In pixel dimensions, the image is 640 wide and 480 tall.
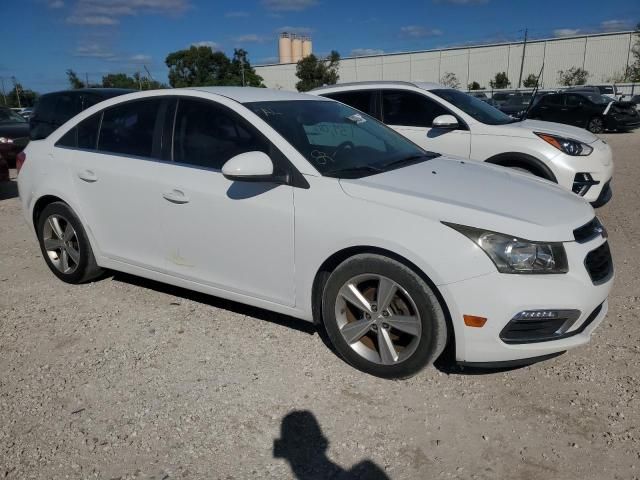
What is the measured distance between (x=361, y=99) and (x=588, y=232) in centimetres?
457

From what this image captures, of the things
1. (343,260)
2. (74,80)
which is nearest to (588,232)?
(343,260)

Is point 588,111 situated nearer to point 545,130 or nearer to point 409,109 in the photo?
point 545,130

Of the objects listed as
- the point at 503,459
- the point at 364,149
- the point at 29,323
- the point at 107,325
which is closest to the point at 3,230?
the point at 29,323

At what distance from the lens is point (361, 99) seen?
7078mm

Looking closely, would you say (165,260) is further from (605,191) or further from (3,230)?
(605,191)

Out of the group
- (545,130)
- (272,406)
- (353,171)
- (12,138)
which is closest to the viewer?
(272,406)

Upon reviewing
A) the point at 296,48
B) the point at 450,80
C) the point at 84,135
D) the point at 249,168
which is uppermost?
the point at 296,48

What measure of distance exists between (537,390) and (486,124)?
411 cm

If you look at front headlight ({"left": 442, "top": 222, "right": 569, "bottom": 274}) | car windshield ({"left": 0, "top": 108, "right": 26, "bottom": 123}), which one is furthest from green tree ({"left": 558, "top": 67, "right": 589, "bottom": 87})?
front headlight ({"left": 442, "top": 222, "right": 569, "bottom": 274})

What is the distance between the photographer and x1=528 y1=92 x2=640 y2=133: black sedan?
18.7m

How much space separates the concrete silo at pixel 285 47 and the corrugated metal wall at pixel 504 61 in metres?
10.9

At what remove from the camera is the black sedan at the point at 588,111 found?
18.7 m

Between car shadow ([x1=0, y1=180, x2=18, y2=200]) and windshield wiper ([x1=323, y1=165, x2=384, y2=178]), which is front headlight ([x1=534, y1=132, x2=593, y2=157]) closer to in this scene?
windshield wiper ([x1=323, y1=165, x2=384, y2=178])

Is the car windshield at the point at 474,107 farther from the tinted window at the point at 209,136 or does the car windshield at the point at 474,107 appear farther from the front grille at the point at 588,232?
the tinted window at the point at 209,136
